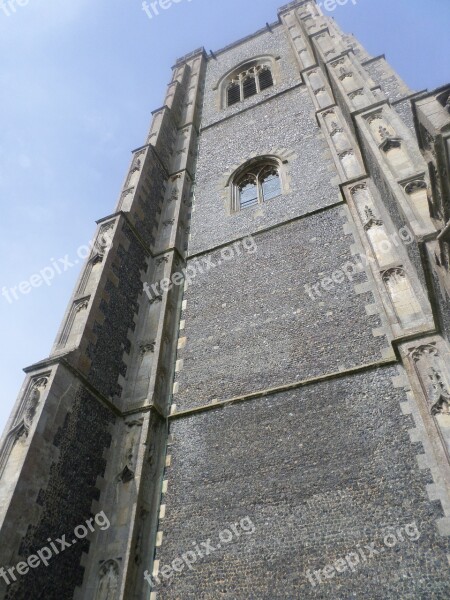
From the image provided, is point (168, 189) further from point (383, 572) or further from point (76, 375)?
point (383, 572)

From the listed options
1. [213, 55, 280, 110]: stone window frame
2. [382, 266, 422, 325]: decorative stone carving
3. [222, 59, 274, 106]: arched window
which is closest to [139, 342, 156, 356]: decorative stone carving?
[382, 266, 422, 325]: decorative stone carving

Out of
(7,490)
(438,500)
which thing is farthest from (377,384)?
(7,490)

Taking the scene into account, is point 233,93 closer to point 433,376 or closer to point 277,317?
point 277,317

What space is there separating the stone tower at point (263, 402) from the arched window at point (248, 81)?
703 cm

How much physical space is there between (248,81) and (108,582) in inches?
656

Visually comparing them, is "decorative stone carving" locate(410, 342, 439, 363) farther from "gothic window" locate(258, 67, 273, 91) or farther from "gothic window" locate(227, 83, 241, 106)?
"gothic window" locate(227, 83, 241, 106)

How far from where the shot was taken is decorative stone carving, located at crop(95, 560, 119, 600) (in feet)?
17.7

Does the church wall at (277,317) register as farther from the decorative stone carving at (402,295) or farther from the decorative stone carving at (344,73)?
the decorative stone carving at (344,73)

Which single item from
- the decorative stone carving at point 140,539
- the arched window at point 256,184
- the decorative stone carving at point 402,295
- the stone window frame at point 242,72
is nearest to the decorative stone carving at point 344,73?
the arched window at point 256,184

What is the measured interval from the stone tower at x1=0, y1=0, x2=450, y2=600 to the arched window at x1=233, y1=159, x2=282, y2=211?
48cm

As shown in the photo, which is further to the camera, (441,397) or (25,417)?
(25,417)

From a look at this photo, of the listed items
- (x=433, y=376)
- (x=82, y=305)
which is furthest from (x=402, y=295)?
(x=82, y=305)

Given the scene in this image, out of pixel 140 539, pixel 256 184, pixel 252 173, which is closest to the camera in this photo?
pixel 140 539

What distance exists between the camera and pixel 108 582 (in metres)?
5.52
